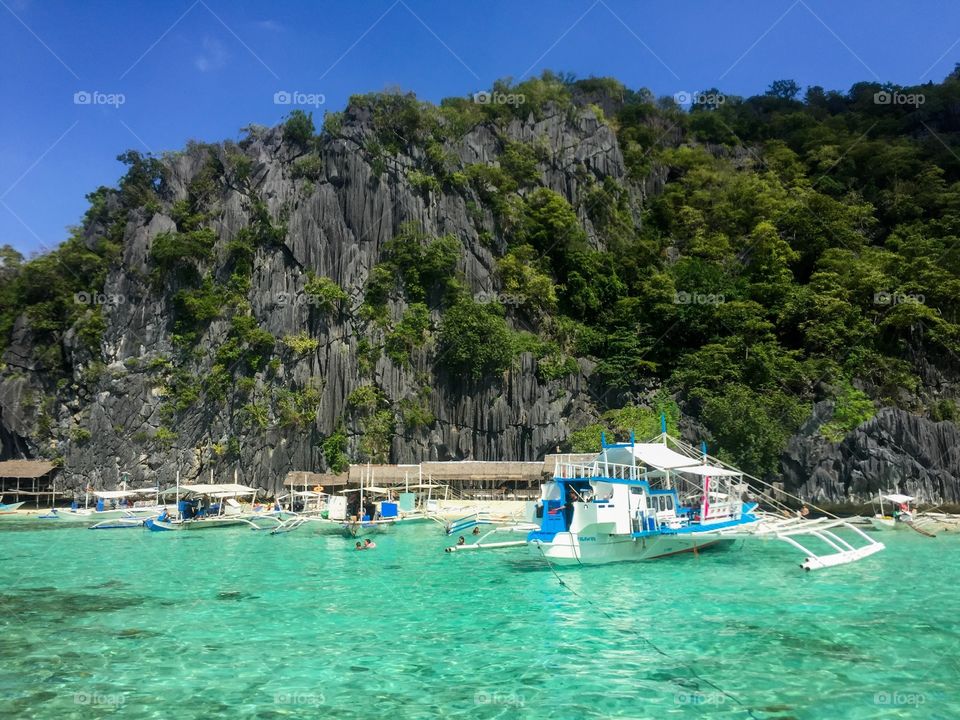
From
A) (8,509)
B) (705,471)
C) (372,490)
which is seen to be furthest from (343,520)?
(8,509)

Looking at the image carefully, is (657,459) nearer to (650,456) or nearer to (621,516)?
(650,456)

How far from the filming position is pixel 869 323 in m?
41.8

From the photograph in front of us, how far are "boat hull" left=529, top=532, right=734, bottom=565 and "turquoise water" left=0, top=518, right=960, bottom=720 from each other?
512mm

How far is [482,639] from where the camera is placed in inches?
478

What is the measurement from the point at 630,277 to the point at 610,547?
34855 mm

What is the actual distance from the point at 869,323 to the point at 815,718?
39.2 meters

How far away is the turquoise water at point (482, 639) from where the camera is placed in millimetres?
9000

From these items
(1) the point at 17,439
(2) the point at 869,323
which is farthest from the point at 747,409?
(1) the point at 17,439

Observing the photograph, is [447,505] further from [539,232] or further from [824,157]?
[824,157]

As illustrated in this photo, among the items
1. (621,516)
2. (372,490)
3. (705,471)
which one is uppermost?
(705,471)

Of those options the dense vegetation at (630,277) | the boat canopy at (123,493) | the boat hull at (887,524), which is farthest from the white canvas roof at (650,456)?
the boat canopy at (123,493)

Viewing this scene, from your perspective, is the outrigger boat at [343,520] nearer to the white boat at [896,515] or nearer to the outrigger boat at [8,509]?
the white boat at [896,515]

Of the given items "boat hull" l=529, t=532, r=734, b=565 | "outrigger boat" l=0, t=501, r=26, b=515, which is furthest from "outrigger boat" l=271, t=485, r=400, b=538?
"outrigger boat" l=0, t=501, r=26, b=515

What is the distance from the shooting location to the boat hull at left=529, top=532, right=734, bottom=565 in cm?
1948
